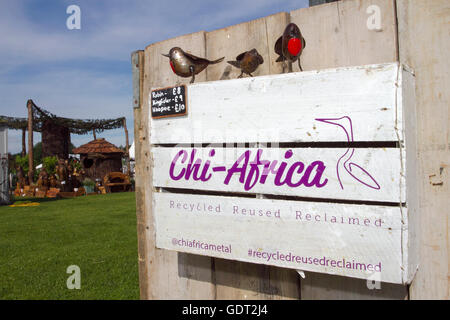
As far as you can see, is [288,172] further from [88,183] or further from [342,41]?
[88,183]

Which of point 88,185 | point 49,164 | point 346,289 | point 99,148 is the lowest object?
point 88,185

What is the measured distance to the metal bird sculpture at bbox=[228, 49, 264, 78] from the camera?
1.62m

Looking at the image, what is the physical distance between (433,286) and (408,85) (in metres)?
0.82

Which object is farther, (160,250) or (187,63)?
(160,250)

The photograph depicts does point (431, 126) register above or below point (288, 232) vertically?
above

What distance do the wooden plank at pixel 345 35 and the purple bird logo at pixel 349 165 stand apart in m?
0.33

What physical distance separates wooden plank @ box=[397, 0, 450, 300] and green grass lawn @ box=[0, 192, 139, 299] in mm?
2393

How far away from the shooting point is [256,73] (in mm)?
1737

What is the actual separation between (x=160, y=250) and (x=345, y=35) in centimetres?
154

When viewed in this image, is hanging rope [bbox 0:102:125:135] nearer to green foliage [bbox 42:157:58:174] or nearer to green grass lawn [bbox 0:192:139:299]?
green foliage [bbox 42:157:58:174]

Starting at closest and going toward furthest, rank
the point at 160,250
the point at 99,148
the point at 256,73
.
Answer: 1. the point at 256,73
2. the point at 160,250
3. the point at 99,148

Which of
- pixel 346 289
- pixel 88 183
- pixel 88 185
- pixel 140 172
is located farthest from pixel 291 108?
pixel 88 183

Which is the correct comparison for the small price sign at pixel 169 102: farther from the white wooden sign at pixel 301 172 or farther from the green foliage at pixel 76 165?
the green foliage at pixel 76 165

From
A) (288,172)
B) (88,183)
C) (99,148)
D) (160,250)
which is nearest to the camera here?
(288,172)
